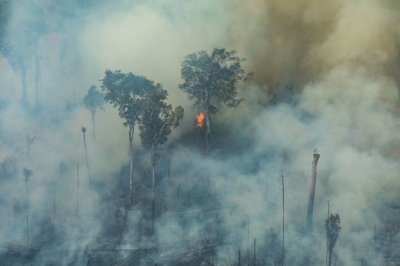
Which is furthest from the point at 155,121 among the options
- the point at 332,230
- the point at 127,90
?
the point at 332,230

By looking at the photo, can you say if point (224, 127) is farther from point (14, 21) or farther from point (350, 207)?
point (14, 21)

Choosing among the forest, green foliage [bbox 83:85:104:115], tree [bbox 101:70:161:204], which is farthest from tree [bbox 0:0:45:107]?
tree [bbox 101:70:161:204]

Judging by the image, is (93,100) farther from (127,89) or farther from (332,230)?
(332,230)

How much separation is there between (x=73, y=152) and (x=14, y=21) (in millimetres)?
16972

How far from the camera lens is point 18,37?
1866 inches

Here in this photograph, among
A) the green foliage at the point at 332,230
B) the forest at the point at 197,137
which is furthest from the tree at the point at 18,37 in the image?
the green foliage at the point at 332,230

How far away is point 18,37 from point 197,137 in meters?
22.1

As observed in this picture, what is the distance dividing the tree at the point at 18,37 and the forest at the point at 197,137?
19cm

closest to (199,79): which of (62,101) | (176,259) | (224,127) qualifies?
(224,127)

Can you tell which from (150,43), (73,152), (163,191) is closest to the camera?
(163,191)

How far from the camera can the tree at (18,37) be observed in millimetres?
47219

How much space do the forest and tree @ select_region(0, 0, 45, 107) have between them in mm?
194

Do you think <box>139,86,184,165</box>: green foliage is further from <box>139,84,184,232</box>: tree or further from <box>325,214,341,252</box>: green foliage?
<box>325,214,341,252</box>: green foliage

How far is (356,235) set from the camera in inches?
1287
